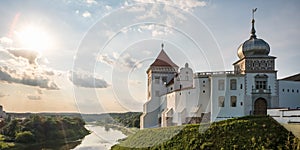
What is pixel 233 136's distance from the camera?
2205cm

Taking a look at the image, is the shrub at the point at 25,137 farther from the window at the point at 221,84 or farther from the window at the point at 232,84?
the window at the point at 232,84

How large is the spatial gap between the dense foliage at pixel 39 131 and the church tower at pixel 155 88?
16.1 meters

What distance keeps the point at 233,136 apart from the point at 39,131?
3679cm

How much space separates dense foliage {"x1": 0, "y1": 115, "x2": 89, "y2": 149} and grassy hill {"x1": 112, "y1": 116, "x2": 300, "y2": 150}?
25149 mm

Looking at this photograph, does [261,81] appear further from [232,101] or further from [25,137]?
[25,137]

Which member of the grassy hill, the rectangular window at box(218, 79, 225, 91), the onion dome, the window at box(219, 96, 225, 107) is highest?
the onion dome

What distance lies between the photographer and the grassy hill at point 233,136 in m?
20.4

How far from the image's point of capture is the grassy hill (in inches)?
801

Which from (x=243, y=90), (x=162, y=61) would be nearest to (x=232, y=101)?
(x=243, y=90)

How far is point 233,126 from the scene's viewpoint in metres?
Result: 23.4

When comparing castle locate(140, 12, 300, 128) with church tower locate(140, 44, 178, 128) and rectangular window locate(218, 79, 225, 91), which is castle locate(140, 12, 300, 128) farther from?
church tower locate(140, 44, 178, 128)

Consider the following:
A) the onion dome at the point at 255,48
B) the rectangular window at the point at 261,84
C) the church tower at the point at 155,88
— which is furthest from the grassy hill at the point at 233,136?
the church tower at the point at 155,88

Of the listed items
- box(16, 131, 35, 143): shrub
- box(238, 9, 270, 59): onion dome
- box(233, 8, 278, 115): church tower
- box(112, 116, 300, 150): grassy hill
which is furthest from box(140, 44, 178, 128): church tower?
box(16, 131, 35, 143): shrub

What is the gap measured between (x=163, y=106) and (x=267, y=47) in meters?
15.0
